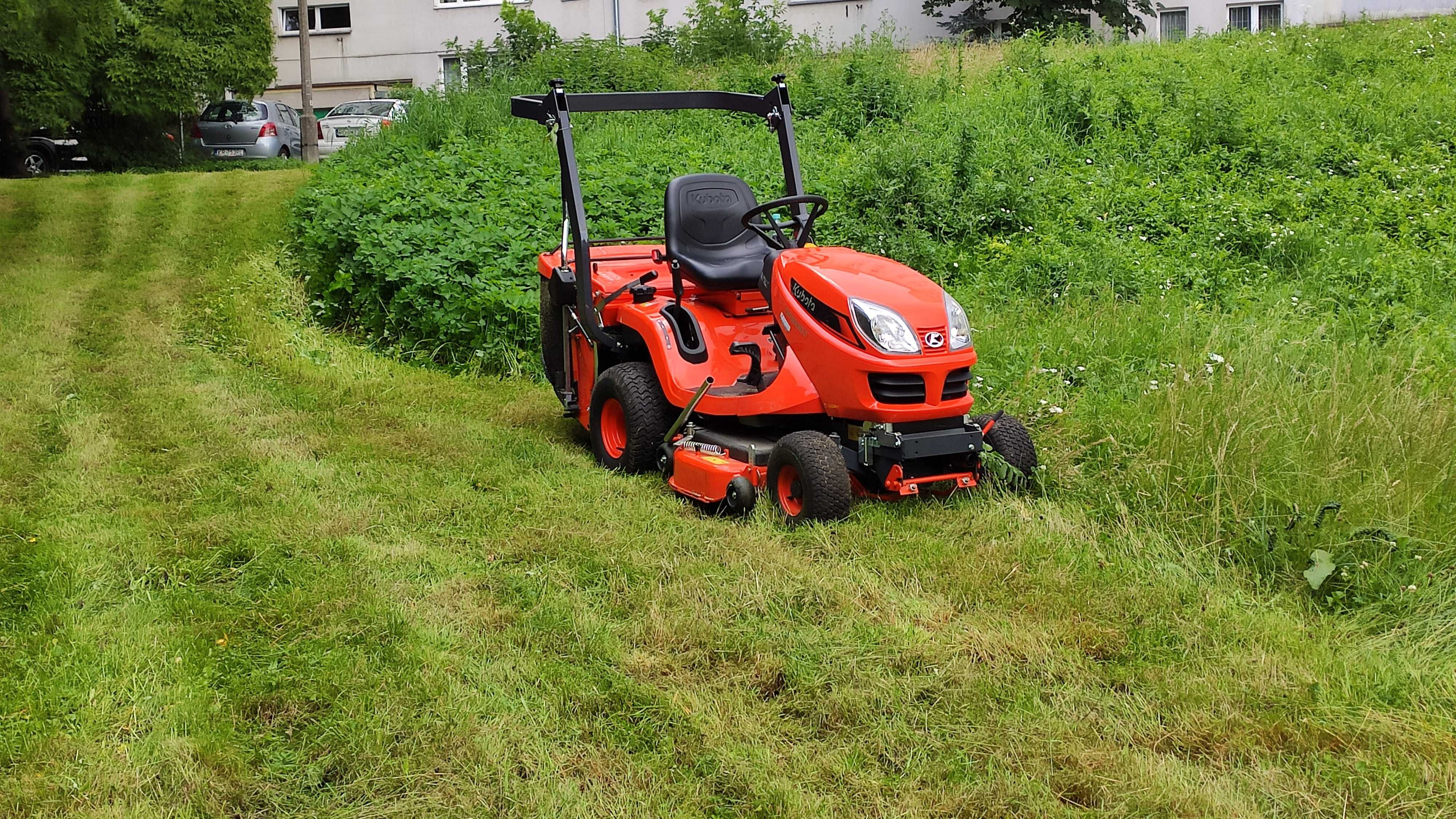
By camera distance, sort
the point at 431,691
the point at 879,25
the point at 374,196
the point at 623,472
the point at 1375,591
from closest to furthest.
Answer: the point at 431,691 < the point at 1375,591 < the point at 623,472 < the point at 374,196 < the point at 879,25

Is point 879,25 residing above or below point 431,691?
above

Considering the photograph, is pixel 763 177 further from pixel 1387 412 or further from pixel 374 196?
pixel 1387 412

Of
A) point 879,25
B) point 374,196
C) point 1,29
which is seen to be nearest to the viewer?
point 374,196

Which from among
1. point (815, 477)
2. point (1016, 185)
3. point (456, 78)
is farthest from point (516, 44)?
point (815, 477)

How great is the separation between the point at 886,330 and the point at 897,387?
212 mm

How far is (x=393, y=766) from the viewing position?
123 inches

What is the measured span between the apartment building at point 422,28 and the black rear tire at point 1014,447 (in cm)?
2210

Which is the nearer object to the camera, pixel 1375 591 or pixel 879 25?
pixel 1375 591

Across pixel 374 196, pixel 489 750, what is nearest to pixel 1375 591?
pixel 489 750

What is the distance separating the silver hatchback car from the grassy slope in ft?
54.2

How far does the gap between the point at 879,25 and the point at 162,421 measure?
21956mm

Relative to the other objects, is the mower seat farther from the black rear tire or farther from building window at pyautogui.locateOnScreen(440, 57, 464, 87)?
building window at pyautogui.locateOnScreen(440, 57, 464, 87)

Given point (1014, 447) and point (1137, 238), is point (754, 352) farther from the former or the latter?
point (1137, 238)

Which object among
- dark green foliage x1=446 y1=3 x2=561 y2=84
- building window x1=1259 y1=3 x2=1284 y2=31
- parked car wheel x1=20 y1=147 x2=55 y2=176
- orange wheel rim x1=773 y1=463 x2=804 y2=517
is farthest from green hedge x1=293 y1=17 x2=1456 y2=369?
building window x1=1259 y1=3 x2=1284 y2=31
